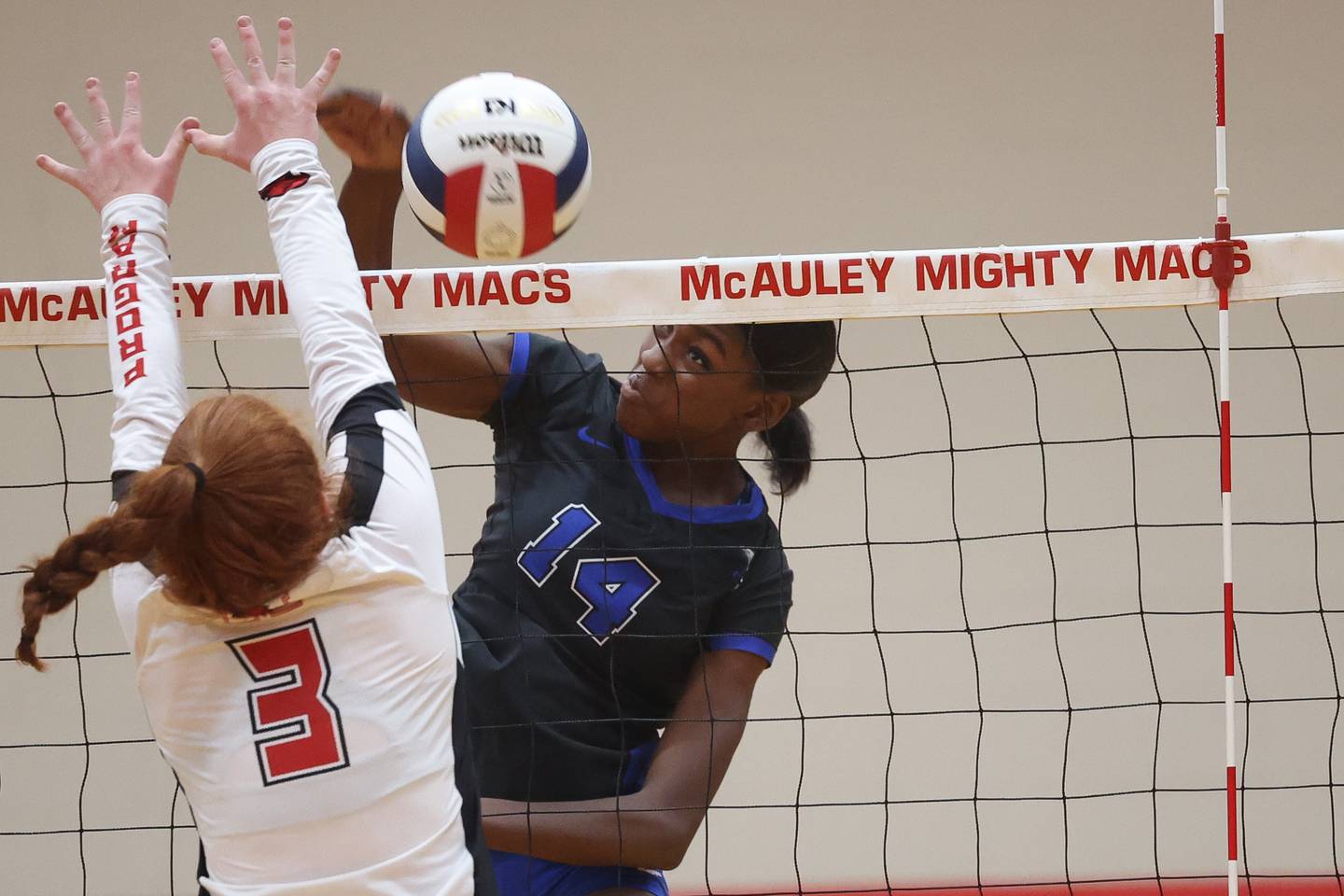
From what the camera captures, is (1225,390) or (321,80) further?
(1225,390)

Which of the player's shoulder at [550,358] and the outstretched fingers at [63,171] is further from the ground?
the outstretched fingers at [63,171]

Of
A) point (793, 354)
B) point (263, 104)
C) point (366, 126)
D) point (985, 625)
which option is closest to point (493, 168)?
point (366, 126)

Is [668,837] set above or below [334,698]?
below

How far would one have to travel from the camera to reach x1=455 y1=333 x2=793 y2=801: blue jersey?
91.7 inches

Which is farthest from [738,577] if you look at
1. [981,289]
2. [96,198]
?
[96,198]

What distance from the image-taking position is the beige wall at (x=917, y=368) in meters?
4.85

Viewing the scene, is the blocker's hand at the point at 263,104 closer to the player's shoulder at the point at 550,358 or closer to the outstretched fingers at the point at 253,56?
the outstretched fingers at the point at 253,56

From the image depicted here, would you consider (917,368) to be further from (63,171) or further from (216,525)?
(216,525)

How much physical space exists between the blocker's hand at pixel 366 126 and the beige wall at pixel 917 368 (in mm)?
2859

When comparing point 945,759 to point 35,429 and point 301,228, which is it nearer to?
point 35,429

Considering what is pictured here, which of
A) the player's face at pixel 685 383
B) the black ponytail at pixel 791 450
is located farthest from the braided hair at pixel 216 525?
the black ponytail at pixel 791 450

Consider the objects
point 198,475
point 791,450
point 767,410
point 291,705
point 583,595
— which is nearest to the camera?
point 198,475

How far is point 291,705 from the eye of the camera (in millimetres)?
1497

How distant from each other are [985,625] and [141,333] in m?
3.76
